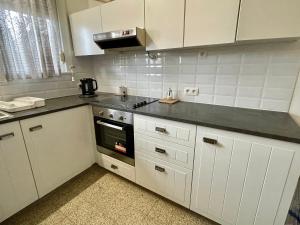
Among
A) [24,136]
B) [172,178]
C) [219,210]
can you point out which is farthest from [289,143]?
[24,136]

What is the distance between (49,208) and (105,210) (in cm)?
55

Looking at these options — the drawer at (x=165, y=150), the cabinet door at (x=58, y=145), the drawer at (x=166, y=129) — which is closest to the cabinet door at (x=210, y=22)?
the drawer at (x=166, y=129)

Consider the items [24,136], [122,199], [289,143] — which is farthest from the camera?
[122,199]

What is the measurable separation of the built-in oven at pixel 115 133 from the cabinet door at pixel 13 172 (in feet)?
2.28

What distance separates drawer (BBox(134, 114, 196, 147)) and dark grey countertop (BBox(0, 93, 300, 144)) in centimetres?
5

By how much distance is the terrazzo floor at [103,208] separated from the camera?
1367mm

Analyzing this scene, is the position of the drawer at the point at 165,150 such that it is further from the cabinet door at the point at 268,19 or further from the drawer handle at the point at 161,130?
the cabinet door at the point at 268,19

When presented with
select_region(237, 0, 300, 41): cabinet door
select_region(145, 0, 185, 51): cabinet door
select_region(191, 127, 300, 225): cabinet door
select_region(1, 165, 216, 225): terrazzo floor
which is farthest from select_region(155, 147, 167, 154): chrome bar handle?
select_region(237, 0, 300, 41): cabinet door

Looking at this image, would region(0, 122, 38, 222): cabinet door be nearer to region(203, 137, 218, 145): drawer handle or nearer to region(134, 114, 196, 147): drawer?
region(134, 114, 196, 147): drawer

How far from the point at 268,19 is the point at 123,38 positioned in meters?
1.11

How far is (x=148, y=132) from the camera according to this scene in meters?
1.42

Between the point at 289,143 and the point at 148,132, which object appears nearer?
the point at 289,143

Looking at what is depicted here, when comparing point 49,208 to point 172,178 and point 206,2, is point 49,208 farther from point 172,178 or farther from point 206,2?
point 206,2

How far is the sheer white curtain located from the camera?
1535 mm
